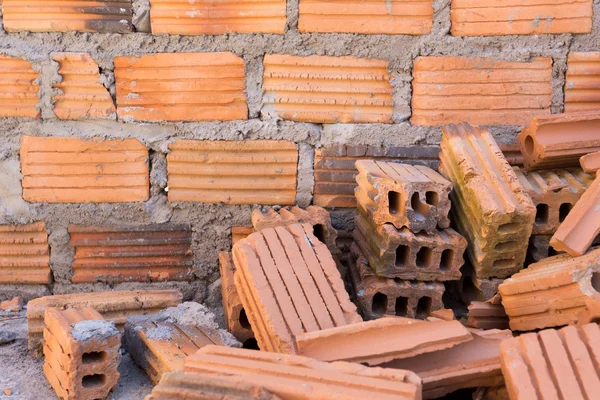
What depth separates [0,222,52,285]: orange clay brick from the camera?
341cm

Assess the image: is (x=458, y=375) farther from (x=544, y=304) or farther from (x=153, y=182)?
(x=153, y=182)

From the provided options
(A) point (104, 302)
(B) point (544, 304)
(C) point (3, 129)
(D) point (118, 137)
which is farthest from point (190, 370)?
(C) point (3, 129)

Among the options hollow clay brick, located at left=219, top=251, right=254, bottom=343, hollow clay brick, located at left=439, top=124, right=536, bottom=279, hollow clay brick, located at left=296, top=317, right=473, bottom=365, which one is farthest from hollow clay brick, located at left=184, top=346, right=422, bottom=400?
hollow clay brick, located at left=439, top=124, right=536, bottom=279

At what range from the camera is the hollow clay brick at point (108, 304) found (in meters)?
2.75

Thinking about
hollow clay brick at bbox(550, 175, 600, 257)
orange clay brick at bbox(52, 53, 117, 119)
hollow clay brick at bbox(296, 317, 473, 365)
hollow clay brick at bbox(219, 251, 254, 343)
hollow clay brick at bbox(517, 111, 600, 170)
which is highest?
orange clay brick at bbox(52, 53, 117, 119)

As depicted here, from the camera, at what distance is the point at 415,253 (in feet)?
9.39

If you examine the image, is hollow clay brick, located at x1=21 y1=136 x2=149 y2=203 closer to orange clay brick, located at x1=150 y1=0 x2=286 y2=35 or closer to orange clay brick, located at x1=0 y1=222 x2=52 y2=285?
orange clay brick, located at x1=0 y1=222 x2=52 y2=285

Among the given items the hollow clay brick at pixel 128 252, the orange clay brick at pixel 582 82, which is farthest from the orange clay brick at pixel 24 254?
the orange clay brick at pixel 582 82

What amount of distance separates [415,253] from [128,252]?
141 centimetres

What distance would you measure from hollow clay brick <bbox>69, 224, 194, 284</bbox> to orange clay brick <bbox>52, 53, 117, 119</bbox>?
54cm

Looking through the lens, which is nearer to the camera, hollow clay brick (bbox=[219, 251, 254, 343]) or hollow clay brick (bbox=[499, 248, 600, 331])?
hollow clay brick (bbox=[499, 248, 600, 331])

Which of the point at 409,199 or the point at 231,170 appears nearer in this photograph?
the point at 409,199

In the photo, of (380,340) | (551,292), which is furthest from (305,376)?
(551,292)

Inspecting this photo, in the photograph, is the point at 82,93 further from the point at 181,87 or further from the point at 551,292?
the point at 551,292
